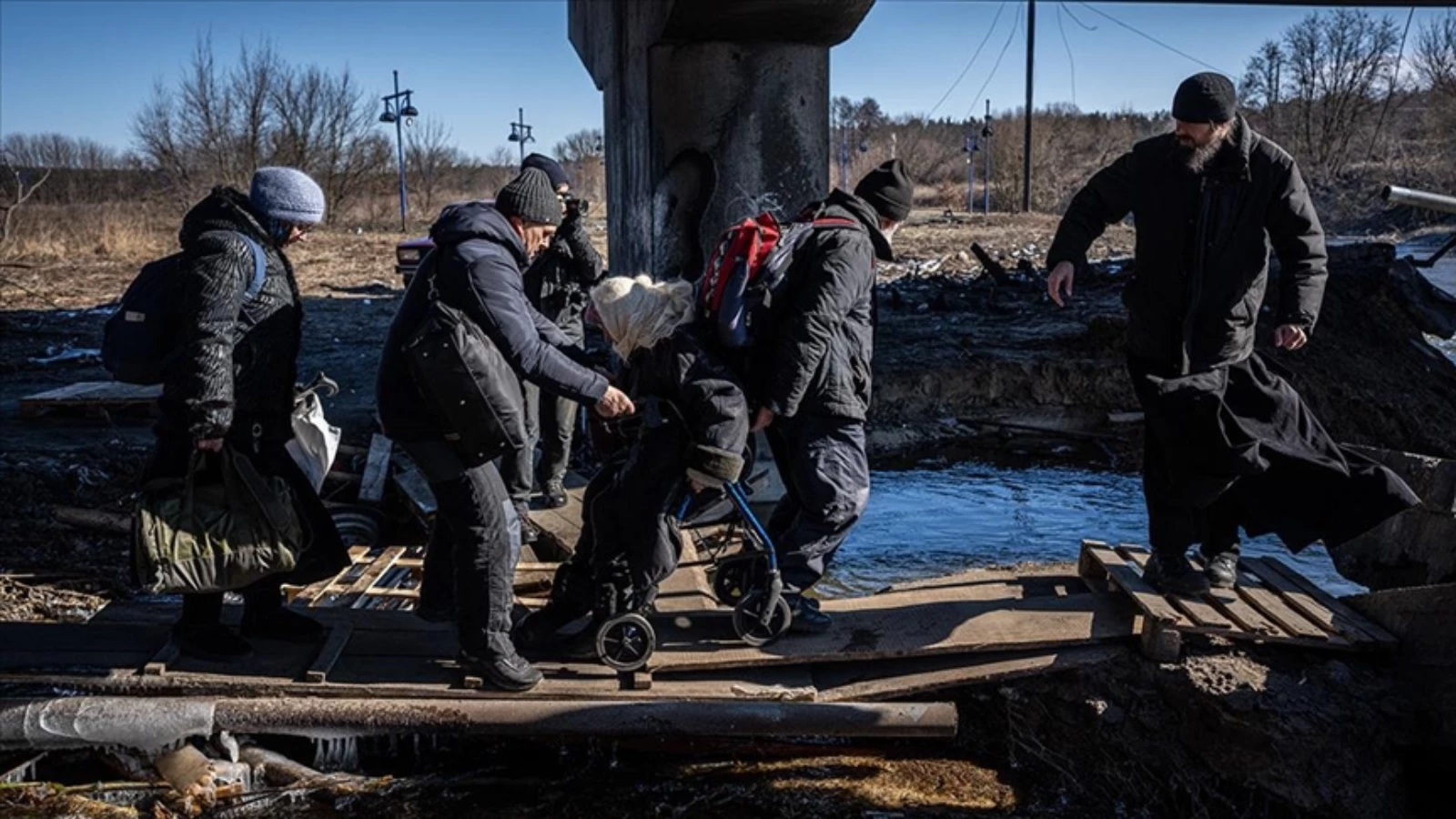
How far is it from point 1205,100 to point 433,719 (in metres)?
3.51

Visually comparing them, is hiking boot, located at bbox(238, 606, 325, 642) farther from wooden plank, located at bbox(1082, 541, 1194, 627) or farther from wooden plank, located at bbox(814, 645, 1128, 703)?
wooden plank, located at bbox(1082, 541, 1194, 627)

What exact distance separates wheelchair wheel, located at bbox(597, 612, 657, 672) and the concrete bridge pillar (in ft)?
13.4

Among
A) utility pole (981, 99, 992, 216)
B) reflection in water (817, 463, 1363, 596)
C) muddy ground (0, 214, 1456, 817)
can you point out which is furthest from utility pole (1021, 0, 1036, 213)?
reflection in water (817, 463, 1363, 596)

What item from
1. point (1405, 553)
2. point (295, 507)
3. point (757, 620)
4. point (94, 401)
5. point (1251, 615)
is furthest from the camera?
point (94, 401)

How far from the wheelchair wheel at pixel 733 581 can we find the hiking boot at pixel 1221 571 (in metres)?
1.88

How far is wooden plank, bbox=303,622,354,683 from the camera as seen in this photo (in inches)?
179

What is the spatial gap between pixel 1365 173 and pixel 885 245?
1310 inches

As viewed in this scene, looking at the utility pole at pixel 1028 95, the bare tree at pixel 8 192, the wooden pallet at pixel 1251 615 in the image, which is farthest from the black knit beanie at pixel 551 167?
the utility pole at pixel 1028 95

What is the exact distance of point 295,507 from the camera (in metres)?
4.52

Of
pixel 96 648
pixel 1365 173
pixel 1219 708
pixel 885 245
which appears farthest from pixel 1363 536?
pixel 1365 173

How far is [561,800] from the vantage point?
448 centimetres

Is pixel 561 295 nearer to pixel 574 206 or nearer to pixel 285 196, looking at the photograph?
pixel 574 206

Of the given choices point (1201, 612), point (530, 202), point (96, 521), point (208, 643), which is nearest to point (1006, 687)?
point (1201, 612)

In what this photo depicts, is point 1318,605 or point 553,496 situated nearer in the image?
point 1318,605
